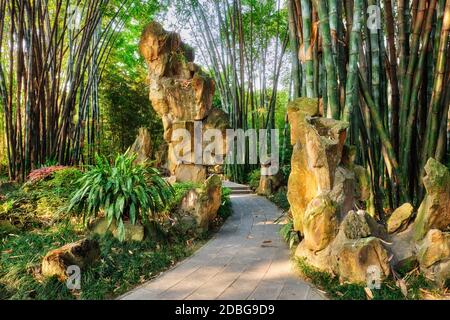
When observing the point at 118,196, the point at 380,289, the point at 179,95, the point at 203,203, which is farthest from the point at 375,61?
the point at 179,95

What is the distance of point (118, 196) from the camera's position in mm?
3059

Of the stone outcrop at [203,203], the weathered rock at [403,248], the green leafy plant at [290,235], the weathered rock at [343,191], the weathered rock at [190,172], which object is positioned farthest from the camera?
the weathered rock at [190,172]

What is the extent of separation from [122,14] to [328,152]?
20.7 feet

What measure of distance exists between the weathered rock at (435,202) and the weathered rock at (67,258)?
256 centimetres

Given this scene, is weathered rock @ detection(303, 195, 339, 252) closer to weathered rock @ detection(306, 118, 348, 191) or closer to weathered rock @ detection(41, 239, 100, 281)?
weathered rock @ detection(306, 118, 348, 191)

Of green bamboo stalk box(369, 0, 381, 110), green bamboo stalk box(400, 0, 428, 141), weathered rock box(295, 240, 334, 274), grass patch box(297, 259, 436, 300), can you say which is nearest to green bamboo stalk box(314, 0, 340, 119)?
green bamboo stalk box(369, 0, 381, 110)

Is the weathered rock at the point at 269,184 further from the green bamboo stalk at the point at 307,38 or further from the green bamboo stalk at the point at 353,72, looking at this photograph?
the green bamboo stalk at the point at 353,72

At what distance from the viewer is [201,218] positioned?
11.7 feet

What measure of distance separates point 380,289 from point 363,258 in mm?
209

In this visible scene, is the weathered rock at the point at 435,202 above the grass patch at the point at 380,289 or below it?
above

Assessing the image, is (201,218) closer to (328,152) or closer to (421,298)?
(328,152)

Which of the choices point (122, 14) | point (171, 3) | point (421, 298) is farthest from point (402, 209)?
point (122, 14)

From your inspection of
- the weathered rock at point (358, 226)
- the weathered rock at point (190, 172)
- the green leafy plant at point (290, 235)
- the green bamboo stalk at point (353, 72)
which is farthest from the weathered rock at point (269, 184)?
the weathered rock at point (358, 226)

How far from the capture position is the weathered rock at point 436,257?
1.97 metres
